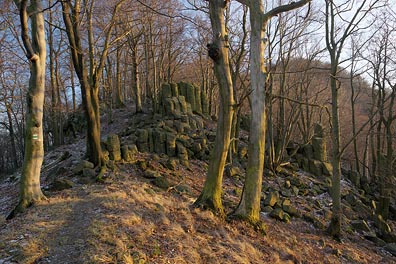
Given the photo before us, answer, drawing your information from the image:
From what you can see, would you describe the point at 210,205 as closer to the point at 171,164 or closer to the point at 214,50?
the point at 214,50

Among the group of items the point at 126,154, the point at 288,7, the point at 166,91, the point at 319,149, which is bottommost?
the point at 319,149

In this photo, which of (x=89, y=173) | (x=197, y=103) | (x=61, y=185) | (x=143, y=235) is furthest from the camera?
(x=197, y=103)

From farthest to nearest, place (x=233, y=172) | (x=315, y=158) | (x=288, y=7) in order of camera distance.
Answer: (x=315, y=158) < (x=233, y=172) < (x=288, y=7)

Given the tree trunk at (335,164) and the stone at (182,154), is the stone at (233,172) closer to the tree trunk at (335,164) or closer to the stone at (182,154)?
the stone at (182,154)

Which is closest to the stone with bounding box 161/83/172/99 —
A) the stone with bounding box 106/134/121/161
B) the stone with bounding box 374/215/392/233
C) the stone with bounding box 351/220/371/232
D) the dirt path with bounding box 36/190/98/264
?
the stone with bounding box 106/134/121/161

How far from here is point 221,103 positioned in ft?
23.8

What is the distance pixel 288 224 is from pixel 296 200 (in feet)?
9.35

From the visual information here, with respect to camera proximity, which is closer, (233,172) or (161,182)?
(161,182)

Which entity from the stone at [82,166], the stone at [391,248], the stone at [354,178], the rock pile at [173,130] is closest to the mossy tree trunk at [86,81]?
the stone at [82,166]

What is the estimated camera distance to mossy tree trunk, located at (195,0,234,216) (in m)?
7.08

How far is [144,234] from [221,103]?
11.7 feet

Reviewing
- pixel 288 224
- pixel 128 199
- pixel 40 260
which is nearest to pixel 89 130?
pixel 128 199

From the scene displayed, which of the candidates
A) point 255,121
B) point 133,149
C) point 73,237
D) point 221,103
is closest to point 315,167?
point 133,149

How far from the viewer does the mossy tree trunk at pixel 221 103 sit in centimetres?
708
